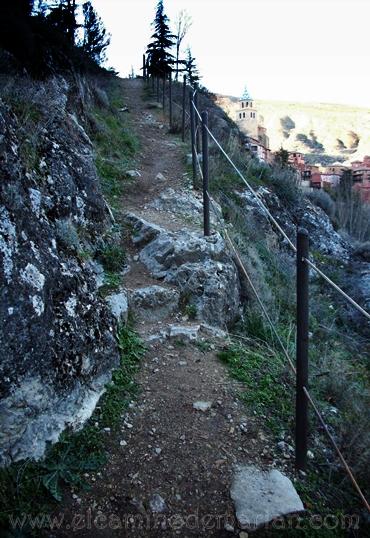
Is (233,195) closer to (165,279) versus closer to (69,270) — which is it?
(165,279)

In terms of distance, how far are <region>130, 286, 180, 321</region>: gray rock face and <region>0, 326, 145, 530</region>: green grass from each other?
1244 millimetres

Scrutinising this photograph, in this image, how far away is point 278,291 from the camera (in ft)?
18.3

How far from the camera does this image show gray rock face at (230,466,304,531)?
199 cm

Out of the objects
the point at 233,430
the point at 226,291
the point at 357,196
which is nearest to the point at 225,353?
the point at 233,430

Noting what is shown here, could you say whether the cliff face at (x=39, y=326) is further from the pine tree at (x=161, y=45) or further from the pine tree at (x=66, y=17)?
the pine tree at (x=161, y=45)

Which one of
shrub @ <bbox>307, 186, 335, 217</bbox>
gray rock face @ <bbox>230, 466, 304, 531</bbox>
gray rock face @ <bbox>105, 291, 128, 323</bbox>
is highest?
gray rock face @ <bbox>105, 291, 128, 323</bbox>

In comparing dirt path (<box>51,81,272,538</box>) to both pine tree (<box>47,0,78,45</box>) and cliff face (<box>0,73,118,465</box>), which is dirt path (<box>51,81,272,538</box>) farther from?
pine tree (<box>47,0,78,45</box>)

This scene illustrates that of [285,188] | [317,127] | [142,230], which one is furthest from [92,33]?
[317,127]

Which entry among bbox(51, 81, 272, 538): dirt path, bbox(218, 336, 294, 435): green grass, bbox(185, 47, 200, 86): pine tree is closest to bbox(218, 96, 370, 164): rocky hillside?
bbox(185, 47, 200, 86): pine tree

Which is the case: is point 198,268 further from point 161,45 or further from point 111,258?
point 161,45

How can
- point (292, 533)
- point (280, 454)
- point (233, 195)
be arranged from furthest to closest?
point (233, 195)
point (280, 454)
point (292, 533)

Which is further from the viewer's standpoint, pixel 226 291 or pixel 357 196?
pixel 357 196

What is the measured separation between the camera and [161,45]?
21422 mm

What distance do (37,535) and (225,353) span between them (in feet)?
6.51
